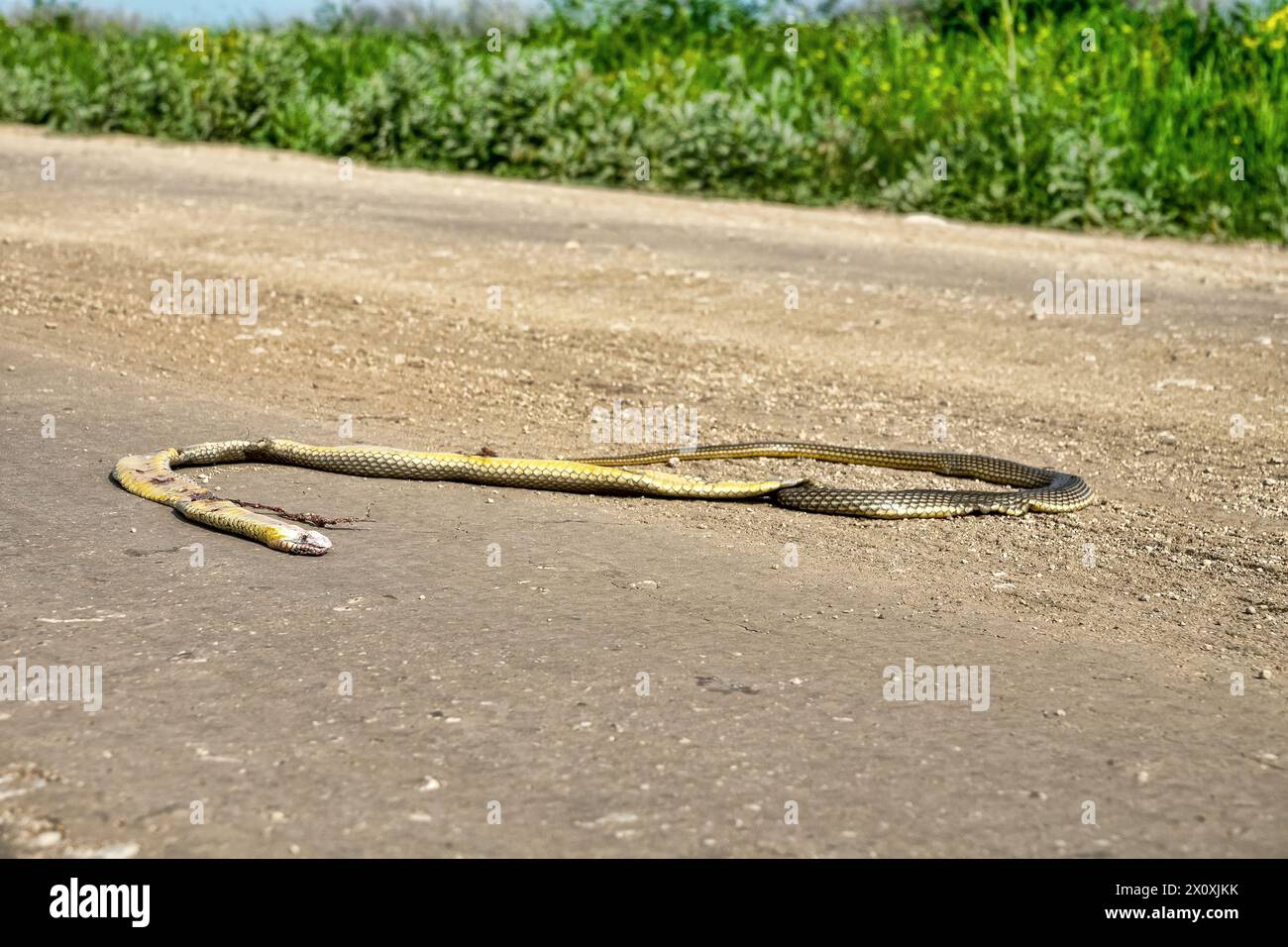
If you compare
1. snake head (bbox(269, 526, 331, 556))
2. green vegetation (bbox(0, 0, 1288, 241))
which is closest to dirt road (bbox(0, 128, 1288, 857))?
snake head (bbox(269, 526, 331, 556))

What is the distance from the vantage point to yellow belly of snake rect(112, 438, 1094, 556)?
6.39 m

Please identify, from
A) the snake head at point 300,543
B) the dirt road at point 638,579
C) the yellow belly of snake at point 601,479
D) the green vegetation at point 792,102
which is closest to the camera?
the dirt road at point 638,579

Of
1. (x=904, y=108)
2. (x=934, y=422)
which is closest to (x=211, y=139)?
(x=904, y=108)

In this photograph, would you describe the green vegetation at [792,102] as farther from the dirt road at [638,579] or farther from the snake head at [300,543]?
the snake head at [300,543]

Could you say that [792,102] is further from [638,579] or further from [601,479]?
[638,579]

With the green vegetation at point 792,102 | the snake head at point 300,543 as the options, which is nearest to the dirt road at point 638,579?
the snake head at point 300,543

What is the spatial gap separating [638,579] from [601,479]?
1.27 metres

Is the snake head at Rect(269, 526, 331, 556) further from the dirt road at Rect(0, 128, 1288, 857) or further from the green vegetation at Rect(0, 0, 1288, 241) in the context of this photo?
the green vegetation at Rect(0, 0, 1288, 241)

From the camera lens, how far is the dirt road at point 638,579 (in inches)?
143

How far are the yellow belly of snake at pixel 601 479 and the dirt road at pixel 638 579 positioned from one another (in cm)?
10

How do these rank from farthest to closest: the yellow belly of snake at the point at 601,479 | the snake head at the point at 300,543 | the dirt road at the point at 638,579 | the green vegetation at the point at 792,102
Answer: the green vegetation at the point at 792,102 → the yellow belly of snake at the point at 601,479 → the snake head at the point at 300,543 → the dirt road at the point at 638,579

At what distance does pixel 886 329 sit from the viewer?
9867 millimetres

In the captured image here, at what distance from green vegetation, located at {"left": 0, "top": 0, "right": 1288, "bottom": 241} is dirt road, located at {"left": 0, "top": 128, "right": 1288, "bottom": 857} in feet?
7.35

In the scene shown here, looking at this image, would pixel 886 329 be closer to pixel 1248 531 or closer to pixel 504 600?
pixel 1248 531
